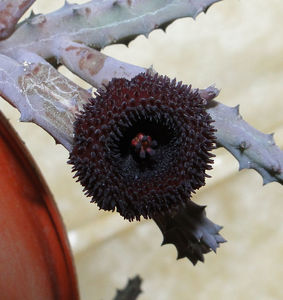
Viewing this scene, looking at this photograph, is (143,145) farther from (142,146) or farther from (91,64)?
(91,64)

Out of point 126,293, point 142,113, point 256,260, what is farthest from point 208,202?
point 142,113

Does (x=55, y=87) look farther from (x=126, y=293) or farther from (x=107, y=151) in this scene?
(x=126, y=293)

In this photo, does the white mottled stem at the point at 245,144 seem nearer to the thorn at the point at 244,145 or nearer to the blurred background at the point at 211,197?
the thorn at the point at 244,145

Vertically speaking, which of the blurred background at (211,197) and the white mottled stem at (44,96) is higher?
the white mottled stem at (44,96)

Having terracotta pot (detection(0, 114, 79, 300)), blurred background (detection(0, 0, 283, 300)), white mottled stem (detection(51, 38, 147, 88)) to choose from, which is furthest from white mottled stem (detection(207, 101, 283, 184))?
blurred background (detection(0, 0, 283, 300))

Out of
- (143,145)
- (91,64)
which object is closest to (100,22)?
(91,64)

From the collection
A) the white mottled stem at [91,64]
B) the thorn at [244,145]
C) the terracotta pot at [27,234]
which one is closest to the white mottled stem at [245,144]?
the thorn at [244,145]

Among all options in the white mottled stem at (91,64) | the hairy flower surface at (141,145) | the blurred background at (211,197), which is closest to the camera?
the hairy flower surface at (141,145)

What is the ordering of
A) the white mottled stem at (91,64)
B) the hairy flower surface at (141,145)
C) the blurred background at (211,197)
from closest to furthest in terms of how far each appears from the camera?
the hairy flower surface at (141,145)
the white mottled stem at (91,64)
the blurred background at (211,197)
